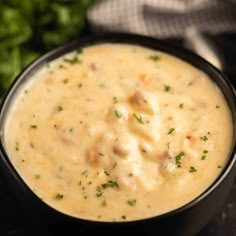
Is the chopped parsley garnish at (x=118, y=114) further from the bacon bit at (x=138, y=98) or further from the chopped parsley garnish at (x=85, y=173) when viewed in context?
the chopped parsley garnish at (x=85, y=173)

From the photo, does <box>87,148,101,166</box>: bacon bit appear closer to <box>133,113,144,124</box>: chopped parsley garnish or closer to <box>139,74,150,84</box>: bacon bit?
<box>133,113,144,124</box>: chopped parsley garnish

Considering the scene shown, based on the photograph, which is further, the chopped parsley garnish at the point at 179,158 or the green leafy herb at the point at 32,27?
A: the green leafy herb at the point at 32,27

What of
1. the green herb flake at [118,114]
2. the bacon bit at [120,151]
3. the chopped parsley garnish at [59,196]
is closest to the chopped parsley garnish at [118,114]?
the green herb flake at [118,114]

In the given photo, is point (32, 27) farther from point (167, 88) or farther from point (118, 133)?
point (118, 133)

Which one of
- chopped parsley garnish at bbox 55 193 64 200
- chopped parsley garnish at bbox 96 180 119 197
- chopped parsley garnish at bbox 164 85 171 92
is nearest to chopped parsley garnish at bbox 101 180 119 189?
chopped parsley garnish at bbox 96 180 119 197

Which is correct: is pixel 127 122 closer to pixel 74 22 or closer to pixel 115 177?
pixel 115 177

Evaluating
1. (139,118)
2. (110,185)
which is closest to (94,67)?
(139,118)

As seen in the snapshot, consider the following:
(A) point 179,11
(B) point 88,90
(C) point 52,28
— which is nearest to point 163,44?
(B) point 88,90
